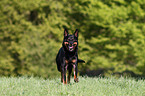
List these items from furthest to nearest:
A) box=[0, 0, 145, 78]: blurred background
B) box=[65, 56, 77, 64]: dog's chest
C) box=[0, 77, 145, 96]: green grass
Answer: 1. box=[0, 0, 145, 78]: blurred background
2. box=[65, 56, 77, 64]: dog's chest
3. box=[0, 77, 145, 96]: green grass

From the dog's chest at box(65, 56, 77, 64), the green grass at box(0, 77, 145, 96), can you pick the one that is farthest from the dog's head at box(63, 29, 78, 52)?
the green grass at box(0, 77, 145, 96)

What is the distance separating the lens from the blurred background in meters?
25.2

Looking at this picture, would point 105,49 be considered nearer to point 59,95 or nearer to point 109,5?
point 109,5

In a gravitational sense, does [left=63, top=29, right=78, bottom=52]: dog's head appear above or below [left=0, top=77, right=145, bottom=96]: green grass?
above

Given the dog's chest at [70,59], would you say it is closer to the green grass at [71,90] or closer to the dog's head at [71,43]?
the dog's head at [71,43]

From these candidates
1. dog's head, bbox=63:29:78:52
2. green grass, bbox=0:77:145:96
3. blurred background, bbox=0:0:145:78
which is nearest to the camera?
green grass, bbox=0:77:145:96

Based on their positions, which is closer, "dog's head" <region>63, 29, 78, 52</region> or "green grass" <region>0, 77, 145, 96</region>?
"green grass" <region>0, 77, 145, 96</region>

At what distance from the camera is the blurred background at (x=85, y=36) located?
2517 centimetres

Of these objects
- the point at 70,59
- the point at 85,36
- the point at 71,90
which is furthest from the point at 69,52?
the point at 85,36

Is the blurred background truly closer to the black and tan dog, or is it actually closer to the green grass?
the green grass

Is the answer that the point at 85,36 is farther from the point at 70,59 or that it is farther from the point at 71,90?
the point at 71,90

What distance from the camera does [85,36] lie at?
30578mm

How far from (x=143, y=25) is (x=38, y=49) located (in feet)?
38.7

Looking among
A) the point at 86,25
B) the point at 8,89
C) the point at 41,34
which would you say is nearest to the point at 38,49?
the point at 41,34
